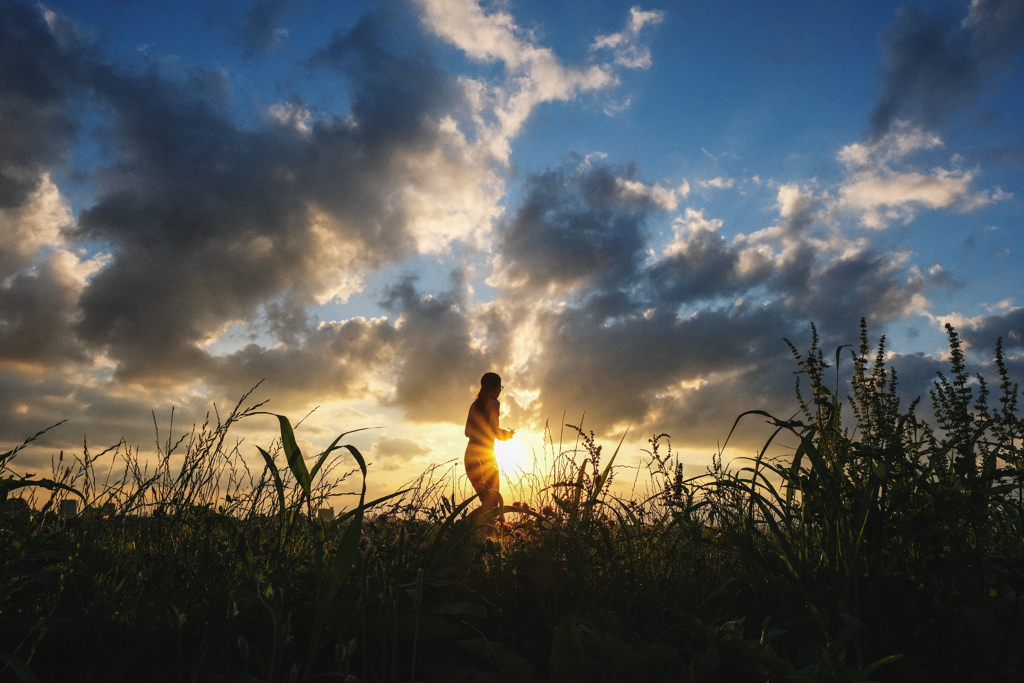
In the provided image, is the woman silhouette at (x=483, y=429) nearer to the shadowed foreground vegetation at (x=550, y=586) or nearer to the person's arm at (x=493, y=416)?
the person's arm at (x=493, y=416)

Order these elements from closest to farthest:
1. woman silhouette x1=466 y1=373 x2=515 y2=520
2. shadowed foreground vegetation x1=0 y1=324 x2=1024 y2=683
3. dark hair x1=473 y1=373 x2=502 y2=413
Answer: shadowed foreground vegetation x1=0 y1=324 x2=1024 y2=683 < woman silhouette x1=466 y1=373 x2=515 y2=520 < dark hair x1=473 y1=373 x2=502 y2=413

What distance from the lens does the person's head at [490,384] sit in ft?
25.3

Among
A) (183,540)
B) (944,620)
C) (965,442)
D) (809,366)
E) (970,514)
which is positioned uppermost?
(809,366)

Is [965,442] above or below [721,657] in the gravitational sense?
above

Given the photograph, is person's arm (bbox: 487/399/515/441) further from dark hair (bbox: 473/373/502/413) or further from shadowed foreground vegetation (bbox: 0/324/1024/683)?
shadowed foreground vegetation (bbox: 0/324/1024/683)

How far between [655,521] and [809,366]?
1.16 metres

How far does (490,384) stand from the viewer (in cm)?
770

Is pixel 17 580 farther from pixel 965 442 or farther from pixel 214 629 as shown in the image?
pixel 965 442

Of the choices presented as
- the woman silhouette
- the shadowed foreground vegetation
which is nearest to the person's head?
the woman silhouette

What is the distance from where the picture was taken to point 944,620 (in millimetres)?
1892

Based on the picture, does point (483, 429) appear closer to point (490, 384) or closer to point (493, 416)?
point (493, 416)

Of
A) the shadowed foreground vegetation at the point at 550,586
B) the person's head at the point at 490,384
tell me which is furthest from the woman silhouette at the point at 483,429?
the shadowed foreground vegetation at the point at 550,586

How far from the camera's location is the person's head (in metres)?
7.70

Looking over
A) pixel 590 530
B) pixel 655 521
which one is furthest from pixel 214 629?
pixel 655 521
